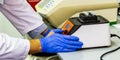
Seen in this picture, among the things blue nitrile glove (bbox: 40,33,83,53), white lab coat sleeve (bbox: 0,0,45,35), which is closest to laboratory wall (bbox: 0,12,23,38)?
white lab coat sleeve (bbox: 0,0,45,35)

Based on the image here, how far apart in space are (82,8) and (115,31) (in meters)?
0.23

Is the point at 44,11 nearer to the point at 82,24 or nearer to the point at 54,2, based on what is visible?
the point at 54,2

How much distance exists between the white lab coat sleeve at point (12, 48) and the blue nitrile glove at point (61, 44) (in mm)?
83

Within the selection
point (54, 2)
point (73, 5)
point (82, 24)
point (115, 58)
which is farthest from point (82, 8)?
point (115, 58)

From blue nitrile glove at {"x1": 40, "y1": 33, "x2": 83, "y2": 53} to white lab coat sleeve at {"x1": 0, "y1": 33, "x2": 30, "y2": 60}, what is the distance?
0.27 feet

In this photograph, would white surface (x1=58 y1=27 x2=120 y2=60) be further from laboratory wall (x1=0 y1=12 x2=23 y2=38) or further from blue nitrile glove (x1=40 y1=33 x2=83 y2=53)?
laboratory wall (x1=0 y1=12 x2=23 y2=38)

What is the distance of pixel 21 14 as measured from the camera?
1.36 metres

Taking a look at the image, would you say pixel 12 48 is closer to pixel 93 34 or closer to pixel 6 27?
pixel 93 34

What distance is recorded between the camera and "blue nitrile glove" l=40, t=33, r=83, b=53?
3.22 ft

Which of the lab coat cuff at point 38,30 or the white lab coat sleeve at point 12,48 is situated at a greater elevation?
the lab coat cuff at point 38,30

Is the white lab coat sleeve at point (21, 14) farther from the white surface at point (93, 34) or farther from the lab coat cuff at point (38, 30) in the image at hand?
the white surface at point (93, 34)

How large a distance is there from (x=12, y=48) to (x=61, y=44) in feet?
0.69

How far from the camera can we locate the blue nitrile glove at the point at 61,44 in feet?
3.22

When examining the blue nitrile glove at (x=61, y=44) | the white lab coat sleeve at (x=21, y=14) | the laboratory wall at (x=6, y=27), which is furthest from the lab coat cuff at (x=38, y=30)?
the laboratory wall at (x=6, y=27)
